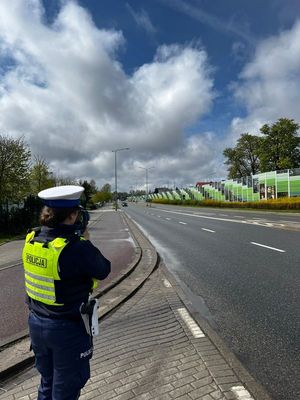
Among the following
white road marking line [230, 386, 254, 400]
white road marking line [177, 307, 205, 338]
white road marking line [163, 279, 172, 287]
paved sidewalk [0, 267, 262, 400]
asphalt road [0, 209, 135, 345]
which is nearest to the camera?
white road marking line [230, 386, 254, 400]

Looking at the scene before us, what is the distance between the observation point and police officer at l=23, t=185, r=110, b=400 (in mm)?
2578

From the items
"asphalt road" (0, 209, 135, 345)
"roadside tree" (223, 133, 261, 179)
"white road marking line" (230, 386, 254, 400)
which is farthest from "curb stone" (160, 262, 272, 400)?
"roadside tree" (223, 133, 261, 179)

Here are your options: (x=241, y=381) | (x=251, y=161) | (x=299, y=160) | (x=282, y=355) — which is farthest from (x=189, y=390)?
(x=251, y=161)

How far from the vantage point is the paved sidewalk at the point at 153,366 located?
3629 millimetres

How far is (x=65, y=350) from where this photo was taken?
257 cm

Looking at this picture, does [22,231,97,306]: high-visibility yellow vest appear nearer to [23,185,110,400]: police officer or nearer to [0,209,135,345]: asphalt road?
[23,185,110,400]: police officer

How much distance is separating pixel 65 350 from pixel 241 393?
6.01ft

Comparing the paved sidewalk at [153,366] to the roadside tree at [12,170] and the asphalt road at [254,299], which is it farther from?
the roadside tree at [12,170]

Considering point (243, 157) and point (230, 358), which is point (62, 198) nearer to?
point (230, 358)

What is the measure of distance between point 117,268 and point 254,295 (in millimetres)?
4459

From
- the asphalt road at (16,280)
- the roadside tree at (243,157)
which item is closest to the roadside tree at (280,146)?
the roadside tree at (243,157)

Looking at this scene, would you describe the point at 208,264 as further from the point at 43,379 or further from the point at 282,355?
the point at 43,379

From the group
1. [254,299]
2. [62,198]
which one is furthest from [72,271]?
[254,299]

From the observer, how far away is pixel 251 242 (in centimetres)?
1536
